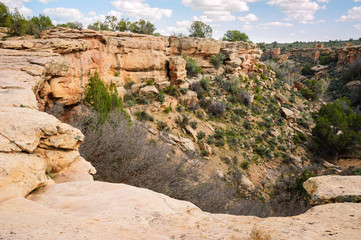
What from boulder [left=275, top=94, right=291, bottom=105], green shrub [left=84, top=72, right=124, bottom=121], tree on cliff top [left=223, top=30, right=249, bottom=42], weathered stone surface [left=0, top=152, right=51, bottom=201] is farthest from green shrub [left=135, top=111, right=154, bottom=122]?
tree on cliff top [left=223, top=30, right=249, bottom=42]

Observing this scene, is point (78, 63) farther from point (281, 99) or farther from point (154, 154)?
point (281, 99)

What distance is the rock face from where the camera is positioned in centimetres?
682

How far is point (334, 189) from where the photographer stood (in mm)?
2871

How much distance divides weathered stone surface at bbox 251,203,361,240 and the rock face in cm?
482

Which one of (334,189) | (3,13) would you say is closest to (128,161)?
(334,189)

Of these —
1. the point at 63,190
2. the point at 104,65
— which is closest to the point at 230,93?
the point at 104,65

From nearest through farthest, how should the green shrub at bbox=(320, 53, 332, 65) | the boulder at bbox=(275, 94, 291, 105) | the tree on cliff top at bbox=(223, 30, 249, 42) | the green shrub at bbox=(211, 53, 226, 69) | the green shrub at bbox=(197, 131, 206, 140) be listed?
the green shrub at bbox=(197, 131, 206, 140)
the green shrub at bbox=(211, 53, 226, 69)
the boulder at bbox=(275, 94, 291, 105)
the tree on cliff top at bbox=(223, 30, 249, 42)
the green shrub at bbox=(320, 53, 332, 65)

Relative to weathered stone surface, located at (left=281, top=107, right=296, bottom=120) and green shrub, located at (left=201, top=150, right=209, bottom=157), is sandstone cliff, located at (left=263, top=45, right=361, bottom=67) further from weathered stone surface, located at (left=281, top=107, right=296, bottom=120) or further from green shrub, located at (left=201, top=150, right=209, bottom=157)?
green shrub, located at (left=201, top=150, right=209, bottom=157)

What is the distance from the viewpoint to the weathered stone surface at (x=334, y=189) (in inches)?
104

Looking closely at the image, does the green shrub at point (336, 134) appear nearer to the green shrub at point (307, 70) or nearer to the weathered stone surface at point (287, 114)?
the weathered stone surface at point (287, 114)

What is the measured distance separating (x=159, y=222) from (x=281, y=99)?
22.1 m

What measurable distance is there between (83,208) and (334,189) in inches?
133

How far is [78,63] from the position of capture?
9500 millimetres

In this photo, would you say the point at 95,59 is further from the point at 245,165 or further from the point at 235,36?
the point at 235,36
